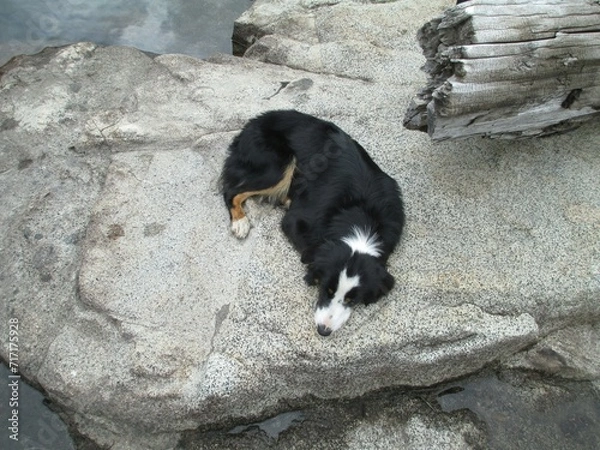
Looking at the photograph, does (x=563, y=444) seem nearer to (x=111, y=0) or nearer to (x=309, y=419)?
(x=309, y=419)

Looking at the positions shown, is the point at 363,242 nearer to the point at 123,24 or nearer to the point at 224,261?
the point at 224,261

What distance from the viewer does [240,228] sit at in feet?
13.4

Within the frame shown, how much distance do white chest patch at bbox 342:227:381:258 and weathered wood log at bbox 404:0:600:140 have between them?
0.81 meters

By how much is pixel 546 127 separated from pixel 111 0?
554 centimetres

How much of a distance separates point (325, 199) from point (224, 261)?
81 centimetres

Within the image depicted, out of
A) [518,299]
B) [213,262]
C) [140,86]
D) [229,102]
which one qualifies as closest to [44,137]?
[140,86]

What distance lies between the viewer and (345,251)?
364cm

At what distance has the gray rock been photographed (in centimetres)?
348

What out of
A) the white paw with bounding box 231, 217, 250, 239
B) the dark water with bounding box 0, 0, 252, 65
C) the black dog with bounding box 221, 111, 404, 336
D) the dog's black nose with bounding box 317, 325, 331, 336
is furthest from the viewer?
the dark water with bounding box 0, 0, 252, 65

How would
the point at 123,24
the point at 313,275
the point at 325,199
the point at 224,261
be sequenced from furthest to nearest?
1. the point at 123,24
2. the point at 325,199
3. the point at 224,261
4. the point at 313,275

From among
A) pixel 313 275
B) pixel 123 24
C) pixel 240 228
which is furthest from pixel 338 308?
pixel 123 24

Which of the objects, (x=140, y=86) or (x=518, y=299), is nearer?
(x=518, y=299)

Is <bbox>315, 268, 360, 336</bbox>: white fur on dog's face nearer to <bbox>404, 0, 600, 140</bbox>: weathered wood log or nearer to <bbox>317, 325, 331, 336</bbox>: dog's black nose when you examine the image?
<bbox>317, 325, 331, 336</bbox>: dog's black nose

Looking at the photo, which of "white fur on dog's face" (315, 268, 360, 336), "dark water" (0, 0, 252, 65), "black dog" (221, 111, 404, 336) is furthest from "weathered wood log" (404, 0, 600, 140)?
"dark water" (0, 0, 252, 65)
